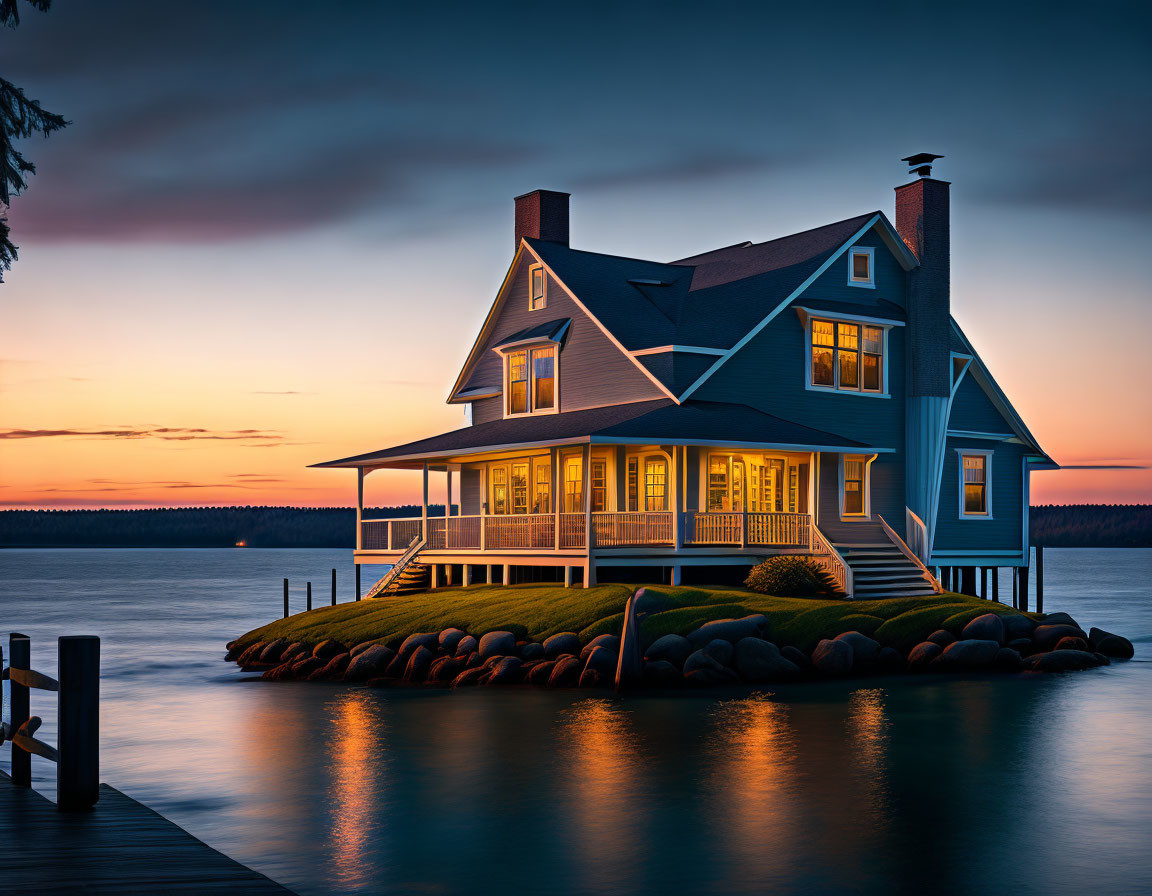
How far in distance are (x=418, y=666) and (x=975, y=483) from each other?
19.6 meters

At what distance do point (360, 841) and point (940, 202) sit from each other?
29902mm

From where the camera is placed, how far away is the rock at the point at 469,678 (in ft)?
88.2

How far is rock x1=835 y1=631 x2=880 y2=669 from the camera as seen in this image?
27.2 meters

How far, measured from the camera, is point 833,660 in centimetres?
2672

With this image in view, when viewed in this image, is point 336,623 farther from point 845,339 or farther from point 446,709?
point 845,339

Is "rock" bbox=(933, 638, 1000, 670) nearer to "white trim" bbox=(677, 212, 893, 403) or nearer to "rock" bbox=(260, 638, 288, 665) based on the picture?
"white trim" bbox=(677, 212, 893, 403)

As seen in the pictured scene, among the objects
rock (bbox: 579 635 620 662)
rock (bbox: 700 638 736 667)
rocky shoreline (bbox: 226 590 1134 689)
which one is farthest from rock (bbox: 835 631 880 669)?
rock (bbox: 579 635 620 662)

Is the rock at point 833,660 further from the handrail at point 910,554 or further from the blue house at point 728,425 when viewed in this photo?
the handrail at point 910,554

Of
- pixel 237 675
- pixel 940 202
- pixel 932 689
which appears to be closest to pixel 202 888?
pixel 932 689

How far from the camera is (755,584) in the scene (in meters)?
31.0

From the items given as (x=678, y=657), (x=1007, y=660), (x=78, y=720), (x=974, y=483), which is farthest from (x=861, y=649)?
(x=78, y=720)

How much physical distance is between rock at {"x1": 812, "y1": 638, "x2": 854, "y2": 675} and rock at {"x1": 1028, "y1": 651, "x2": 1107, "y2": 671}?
15.5 feet

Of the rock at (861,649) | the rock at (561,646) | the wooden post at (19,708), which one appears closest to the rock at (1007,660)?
the rock at (861,649)

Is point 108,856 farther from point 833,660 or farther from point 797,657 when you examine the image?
point 833,660
